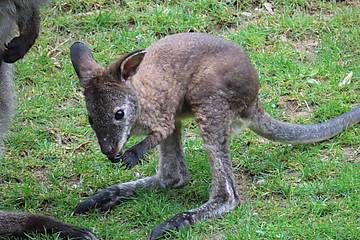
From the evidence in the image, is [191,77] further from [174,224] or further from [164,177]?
[174,224]

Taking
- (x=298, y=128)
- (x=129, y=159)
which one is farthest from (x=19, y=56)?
(x=298, y=128)

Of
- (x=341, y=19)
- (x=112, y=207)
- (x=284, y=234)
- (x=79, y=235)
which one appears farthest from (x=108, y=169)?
(x=341, y=19)

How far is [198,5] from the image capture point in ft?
26.0

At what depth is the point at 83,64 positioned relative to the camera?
535 cm

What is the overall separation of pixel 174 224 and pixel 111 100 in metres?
0.74

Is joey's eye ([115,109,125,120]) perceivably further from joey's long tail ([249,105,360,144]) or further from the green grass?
joey's long tail ([249,105,360,144])

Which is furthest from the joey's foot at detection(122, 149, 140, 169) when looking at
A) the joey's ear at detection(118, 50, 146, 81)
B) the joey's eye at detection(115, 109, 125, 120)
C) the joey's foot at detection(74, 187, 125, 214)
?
the joey's foot at detection(74, 187, 125, 214)

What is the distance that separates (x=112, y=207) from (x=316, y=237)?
1.23 metres

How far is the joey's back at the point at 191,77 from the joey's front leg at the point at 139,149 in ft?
0.38

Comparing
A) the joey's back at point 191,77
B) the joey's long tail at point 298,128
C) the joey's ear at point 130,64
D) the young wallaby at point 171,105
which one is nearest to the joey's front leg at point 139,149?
the young wallaby at point 171,105

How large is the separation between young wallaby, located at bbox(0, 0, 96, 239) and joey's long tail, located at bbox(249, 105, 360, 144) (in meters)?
1.30

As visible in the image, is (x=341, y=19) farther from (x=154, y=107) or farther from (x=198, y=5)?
(x=154, y=107)

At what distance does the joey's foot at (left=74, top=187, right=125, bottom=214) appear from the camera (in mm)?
5602

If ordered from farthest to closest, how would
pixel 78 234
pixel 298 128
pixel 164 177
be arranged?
pixel 298 128
pixel 164 177
pixel 78 234
